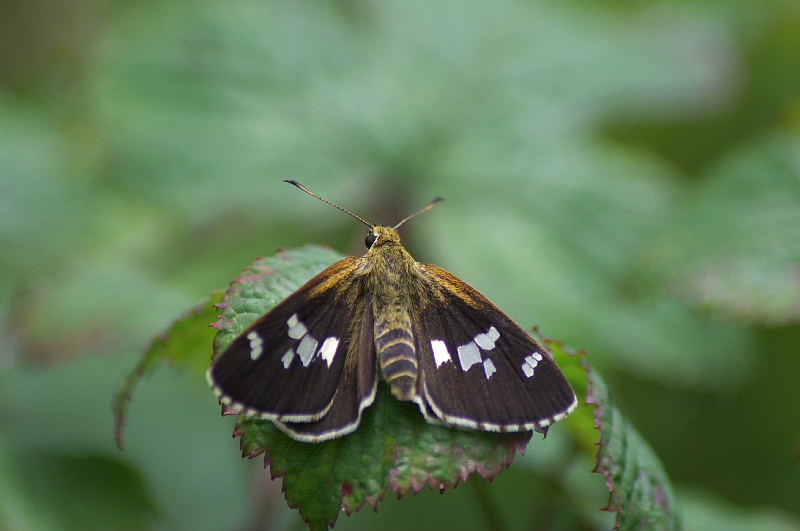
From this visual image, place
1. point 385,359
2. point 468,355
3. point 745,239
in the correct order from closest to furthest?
point 385,359, point 468,355, point 745,239

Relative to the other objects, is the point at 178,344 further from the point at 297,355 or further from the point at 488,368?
the point at 488,368

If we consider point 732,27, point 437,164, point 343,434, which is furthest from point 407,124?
point 343,434

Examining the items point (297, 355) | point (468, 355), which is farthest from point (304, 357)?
point (468, 355)

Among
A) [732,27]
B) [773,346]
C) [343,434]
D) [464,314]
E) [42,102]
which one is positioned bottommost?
[343,434]

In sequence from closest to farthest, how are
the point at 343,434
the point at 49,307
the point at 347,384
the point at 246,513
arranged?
the point at 343,434, the point at 347,384, the point at 49,307, the point at 246,513

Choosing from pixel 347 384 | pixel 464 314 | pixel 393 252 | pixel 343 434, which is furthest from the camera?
pixel 393 252

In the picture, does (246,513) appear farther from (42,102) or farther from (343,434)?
(42,102)

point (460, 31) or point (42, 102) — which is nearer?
point (460, 31)
